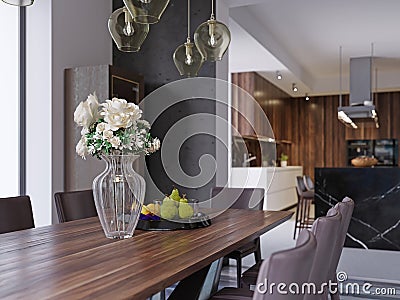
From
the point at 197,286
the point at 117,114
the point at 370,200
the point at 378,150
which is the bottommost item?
the point at 197,286

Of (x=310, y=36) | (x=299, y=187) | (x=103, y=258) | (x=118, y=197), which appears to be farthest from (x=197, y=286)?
(x=310, y=36)

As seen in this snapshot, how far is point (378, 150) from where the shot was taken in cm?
1027

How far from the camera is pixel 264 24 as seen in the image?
6184mm

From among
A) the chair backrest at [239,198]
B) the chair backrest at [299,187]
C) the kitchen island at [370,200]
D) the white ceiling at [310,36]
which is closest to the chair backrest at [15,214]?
the chair backrest at [239,198]

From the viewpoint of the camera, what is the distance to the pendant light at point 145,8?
88.7 inches

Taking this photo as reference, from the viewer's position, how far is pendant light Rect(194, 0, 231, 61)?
9.32 ft

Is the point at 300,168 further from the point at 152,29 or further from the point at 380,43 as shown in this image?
the point at 152,29

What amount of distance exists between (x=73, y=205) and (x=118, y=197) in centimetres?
104

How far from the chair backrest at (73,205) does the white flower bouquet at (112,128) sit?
854mm

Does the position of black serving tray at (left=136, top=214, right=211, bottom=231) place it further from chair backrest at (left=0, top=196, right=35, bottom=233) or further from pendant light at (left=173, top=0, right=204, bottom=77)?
pendant light at (left=173, top=0, right=204, bottom=77)

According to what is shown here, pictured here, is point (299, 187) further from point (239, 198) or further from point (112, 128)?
point (112, 128)

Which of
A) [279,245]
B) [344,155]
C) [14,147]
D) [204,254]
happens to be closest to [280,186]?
[344,155]

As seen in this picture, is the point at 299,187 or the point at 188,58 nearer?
the point at 188,58

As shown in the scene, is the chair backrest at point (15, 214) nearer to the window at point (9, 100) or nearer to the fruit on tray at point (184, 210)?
the fruit on tray at point (184, 210)
